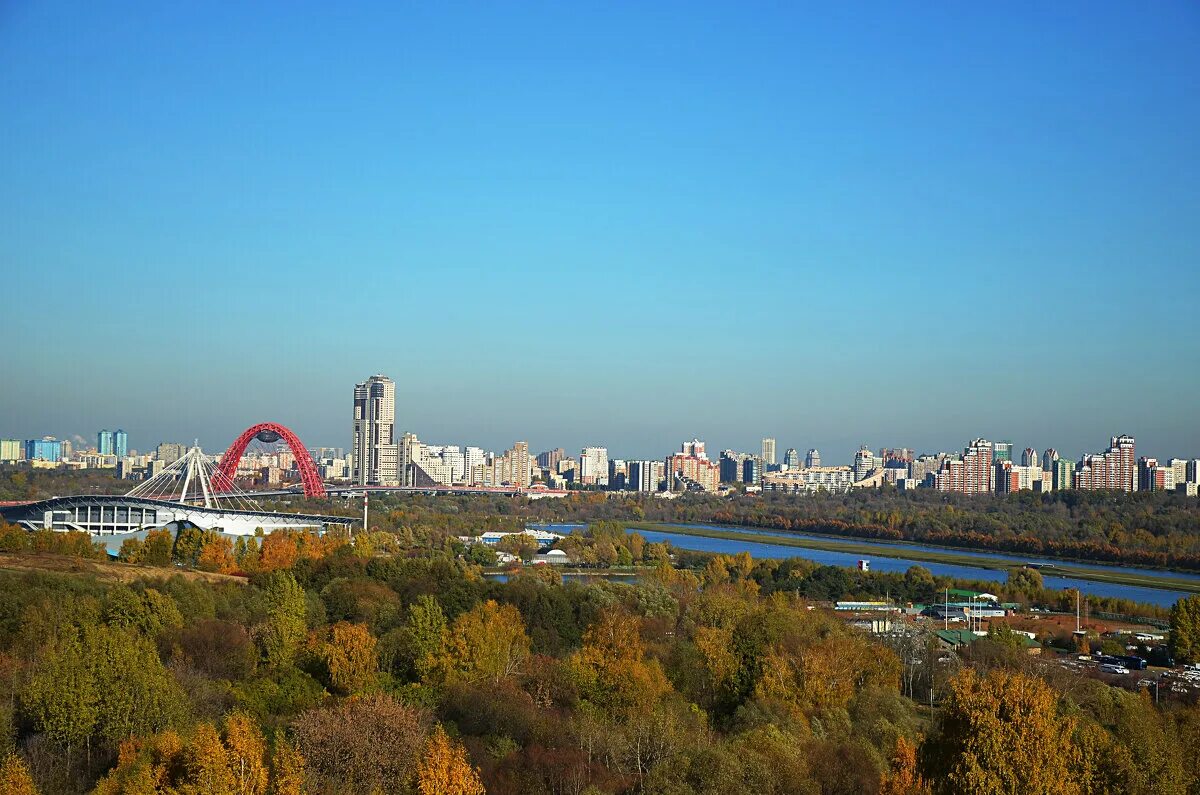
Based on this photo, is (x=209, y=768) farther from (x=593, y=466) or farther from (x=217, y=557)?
(x=593, y=466)

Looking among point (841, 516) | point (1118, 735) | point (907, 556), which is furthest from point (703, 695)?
point (841, 516)

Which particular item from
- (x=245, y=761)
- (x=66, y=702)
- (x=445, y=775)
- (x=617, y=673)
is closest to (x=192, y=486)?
(x=617, y=673)

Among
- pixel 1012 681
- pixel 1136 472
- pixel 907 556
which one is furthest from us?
pixel 1136 472

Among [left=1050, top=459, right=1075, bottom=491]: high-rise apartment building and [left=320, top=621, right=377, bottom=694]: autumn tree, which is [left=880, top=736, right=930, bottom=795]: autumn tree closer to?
[left=320, top=621, right=377, bottom=694]: autumn tree

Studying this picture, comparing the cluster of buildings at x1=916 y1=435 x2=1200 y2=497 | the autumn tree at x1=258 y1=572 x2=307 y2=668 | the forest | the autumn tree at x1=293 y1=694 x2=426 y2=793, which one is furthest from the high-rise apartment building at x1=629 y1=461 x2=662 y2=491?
the autumn tree at x1=293 y1=694 x2=426 y2=793

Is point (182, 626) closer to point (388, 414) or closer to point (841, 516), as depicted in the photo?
point (841, 516)

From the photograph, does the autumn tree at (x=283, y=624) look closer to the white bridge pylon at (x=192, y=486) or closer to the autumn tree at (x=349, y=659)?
the autumn tree at (x=349, y=659)

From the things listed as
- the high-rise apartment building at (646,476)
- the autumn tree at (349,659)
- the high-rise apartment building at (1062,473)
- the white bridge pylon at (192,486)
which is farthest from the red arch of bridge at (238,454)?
the high-rise apartment building at (1062,473)
